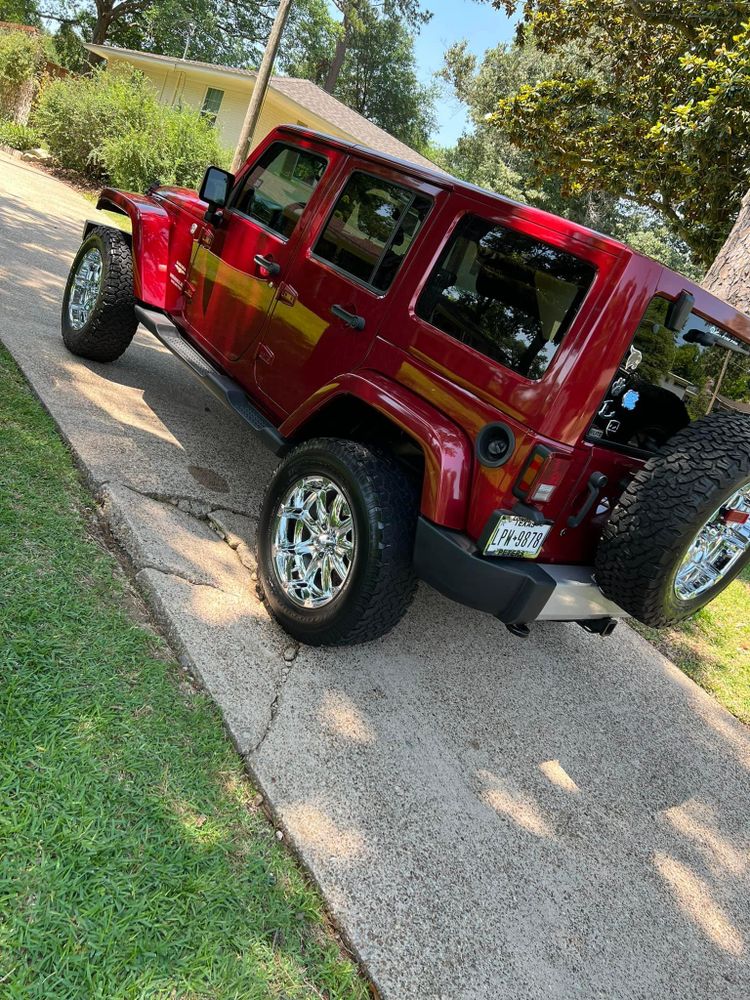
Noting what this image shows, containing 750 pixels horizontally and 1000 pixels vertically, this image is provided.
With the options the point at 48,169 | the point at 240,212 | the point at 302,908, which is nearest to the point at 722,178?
the point at 240,212

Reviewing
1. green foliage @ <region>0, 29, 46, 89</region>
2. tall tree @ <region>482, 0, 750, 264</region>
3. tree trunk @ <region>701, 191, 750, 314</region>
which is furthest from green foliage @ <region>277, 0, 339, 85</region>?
tree trunk @ <region>701, 191, 750, 314</region>

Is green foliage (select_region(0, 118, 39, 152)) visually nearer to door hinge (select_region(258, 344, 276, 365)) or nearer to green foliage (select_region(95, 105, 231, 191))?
green foliage (select_region(95, 105, 231, 191))

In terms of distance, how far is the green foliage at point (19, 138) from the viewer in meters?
17.6

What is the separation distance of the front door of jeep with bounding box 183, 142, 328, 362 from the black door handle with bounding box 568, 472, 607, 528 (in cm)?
196

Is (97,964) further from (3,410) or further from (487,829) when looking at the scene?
(3,410)

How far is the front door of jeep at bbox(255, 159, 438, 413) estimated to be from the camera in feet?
10.5

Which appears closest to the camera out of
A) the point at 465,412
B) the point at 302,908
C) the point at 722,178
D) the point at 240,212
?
the point at 302,908

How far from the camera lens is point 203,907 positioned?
73.9 inches

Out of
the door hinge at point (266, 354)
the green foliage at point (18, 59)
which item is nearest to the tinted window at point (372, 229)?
the door hinge at point (266, 354)

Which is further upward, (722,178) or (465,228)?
(722,178)

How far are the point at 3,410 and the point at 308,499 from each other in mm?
1884

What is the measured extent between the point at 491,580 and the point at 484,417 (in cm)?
63

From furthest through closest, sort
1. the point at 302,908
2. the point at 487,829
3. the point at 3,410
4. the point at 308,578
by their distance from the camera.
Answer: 1. the point at 3,410
2. the point at 308,578
3. the point at 487,829
4. the point at 302,908

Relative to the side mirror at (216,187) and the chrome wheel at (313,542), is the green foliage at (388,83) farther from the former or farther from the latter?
the chrome wheel at (313,542)
